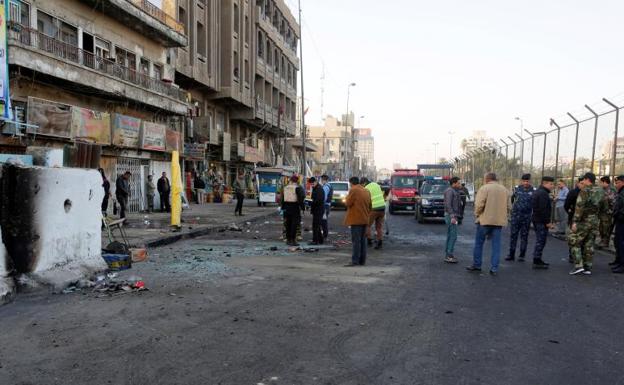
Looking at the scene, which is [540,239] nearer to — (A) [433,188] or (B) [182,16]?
(A) [433,188]

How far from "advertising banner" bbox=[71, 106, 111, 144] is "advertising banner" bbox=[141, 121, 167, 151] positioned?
265 centimetres

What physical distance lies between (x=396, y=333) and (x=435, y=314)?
992mm

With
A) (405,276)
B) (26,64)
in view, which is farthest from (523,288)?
(26,64)

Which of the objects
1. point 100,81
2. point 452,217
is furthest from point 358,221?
point 100,81

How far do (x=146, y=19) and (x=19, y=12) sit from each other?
6920mm

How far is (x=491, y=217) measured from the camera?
9133 mm

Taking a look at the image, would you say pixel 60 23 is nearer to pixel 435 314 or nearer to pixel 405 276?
pixel 405 276

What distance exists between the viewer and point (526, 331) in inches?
210

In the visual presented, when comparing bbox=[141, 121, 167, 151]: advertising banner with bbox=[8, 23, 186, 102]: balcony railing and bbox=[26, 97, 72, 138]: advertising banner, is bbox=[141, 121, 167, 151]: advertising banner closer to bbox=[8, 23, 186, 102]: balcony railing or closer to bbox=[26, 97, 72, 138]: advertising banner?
bbox=[8, 23, 186, 102]: balcony railing

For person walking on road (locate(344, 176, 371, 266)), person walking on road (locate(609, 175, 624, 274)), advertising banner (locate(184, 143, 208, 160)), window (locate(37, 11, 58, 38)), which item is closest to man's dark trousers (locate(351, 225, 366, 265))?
person walking on road (locate(344, 176, 371, 266))

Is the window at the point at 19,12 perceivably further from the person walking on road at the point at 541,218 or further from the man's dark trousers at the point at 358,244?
the person walking on road at the point at 541,218

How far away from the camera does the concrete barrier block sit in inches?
266

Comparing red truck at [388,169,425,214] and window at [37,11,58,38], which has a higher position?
window at [37,11,58,38]

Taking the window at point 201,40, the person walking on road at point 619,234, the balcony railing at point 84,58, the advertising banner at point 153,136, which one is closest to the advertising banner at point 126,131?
the advertising banner at point 153,136
